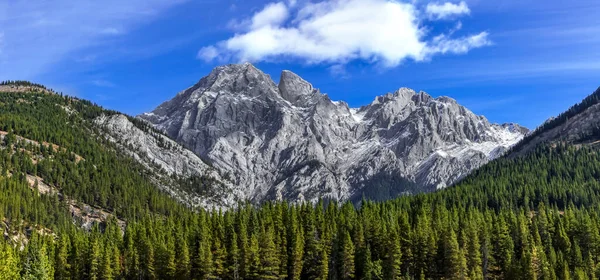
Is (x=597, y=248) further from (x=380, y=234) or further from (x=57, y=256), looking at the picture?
(x=57, y=256)

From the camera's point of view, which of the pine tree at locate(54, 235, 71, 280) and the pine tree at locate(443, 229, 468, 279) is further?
the pine tree at locate(54, 235, 71, 280)

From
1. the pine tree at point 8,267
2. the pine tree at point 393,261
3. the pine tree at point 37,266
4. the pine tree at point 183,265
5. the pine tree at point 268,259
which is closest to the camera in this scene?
the pine tree at point 8,267

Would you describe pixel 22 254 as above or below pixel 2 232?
below

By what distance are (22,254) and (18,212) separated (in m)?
59.2

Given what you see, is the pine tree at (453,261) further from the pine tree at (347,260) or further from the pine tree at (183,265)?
the pine tree at (183,265)

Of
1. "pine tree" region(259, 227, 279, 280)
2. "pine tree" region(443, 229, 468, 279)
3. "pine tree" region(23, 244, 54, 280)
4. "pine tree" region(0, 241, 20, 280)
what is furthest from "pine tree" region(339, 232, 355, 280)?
"pine tree" region(0, 241, 20, 280)

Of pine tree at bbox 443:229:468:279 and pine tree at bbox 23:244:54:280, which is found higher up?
pine tree at bbox 23:244:54:280

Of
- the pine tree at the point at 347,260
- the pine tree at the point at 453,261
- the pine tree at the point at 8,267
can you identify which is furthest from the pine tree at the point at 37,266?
the pine tree at the point at 453,261

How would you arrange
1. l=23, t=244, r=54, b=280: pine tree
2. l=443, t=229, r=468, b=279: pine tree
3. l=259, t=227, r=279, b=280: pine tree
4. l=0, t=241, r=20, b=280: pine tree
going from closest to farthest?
l=0, t=241, r=20, b=280: pine tree, l=23, t=244, r=54, b=280: pine tree, l=443, t=229, r=468, b=279: pine tree, l=259, t=227, r=279, b=280: pine tree

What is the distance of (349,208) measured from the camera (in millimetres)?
154375

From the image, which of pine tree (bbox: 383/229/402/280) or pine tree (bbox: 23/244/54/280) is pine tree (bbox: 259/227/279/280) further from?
pine tree (bbox: 23/244/54/280)

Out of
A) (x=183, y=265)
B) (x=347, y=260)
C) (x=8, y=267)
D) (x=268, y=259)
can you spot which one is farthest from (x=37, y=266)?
(x=347, y=260)

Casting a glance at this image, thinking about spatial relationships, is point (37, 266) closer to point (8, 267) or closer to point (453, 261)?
point (8, 267)

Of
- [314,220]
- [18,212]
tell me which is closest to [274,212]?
[314,220]
